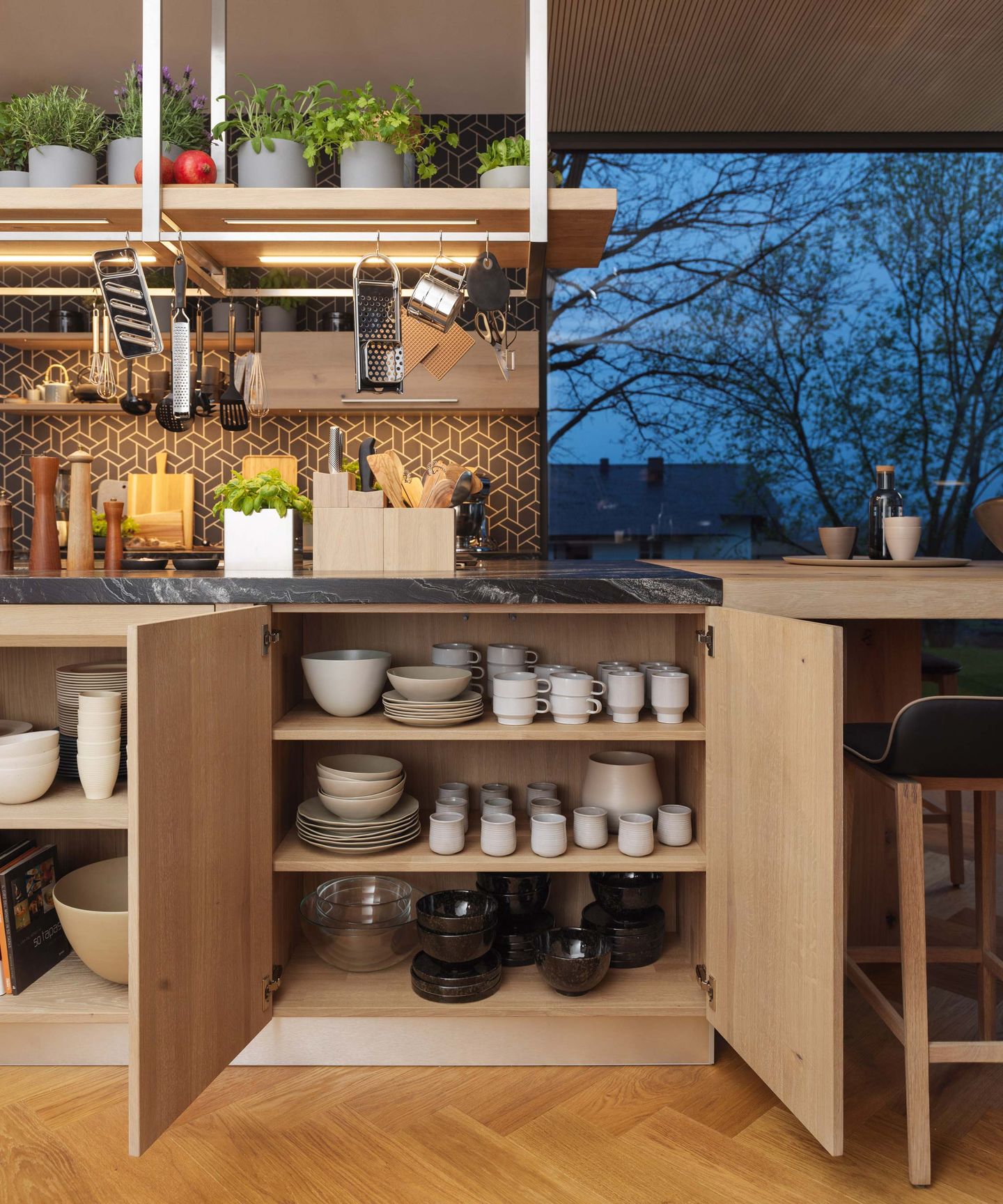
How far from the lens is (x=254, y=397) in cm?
251

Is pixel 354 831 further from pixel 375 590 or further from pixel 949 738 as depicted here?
pixel 949 738

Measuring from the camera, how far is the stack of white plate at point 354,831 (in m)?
1.91

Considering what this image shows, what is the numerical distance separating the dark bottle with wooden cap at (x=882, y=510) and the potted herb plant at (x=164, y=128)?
196 cm

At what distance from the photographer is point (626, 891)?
203 cm

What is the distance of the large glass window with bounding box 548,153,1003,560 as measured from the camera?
436 cm

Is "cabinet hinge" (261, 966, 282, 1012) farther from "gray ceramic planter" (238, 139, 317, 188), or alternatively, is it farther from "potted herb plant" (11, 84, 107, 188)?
"potted herb plant" (11, 84, 107, 188)

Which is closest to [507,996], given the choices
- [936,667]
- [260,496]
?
[260,496]

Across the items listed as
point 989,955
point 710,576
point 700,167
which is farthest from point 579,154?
point 989,955

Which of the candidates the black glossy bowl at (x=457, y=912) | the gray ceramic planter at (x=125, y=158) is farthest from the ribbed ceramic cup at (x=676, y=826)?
the gray ceramic planter at (x=125, y=158)

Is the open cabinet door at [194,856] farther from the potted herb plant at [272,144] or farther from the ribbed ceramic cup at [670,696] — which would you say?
the potted herb plant at [272,144]

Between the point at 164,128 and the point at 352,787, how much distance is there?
1.72 m

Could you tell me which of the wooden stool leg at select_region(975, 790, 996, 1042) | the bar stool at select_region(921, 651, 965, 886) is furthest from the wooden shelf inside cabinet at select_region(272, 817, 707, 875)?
A: the bar stool at select_region(921, 651, 965, 886)

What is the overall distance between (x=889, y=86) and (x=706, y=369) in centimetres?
133

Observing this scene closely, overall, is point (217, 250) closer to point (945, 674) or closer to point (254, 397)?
point (254, 397)
